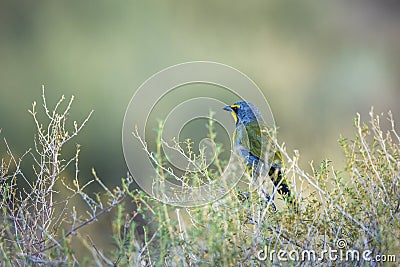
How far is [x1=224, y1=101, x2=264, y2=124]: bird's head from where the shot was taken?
477 cm

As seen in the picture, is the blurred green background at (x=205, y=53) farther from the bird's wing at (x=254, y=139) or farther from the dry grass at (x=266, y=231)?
the dry grass at (x=266, y=231)

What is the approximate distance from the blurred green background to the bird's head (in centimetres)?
588

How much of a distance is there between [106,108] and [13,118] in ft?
5.79

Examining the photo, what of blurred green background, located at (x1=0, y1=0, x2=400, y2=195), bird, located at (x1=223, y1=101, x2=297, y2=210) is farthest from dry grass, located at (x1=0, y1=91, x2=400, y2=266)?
blurred green background, located at (x1=0, y1=0, x2=400, y2=195)

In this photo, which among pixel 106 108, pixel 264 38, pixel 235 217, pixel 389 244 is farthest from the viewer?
pixel 264 38

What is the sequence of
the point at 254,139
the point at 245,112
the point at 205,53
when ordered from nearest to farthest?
the point at 254,139 → the point at 245,112 → the point at 205,53

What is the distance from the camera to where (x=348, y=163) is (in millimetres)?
3262

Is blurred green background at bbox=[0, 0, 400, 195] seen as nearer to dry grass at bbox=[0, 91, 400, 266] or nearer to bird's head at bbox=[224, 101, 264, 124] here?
bird's head at bbox=[224, 101, 264, 124]

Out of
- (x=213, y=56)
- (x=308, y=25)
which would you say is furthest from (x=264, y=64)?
(x=308, y=25)

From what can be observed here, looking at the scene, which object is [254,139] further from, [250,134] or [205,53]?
[205,53]

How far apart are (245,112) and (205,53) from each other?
8861mm

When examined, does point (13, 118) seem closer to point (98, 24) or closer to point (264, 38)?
point (98, 24)

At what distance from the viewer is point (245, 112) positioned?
482cm

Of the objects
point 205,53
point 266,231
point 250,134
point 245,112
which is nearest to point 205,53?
point 205,53
